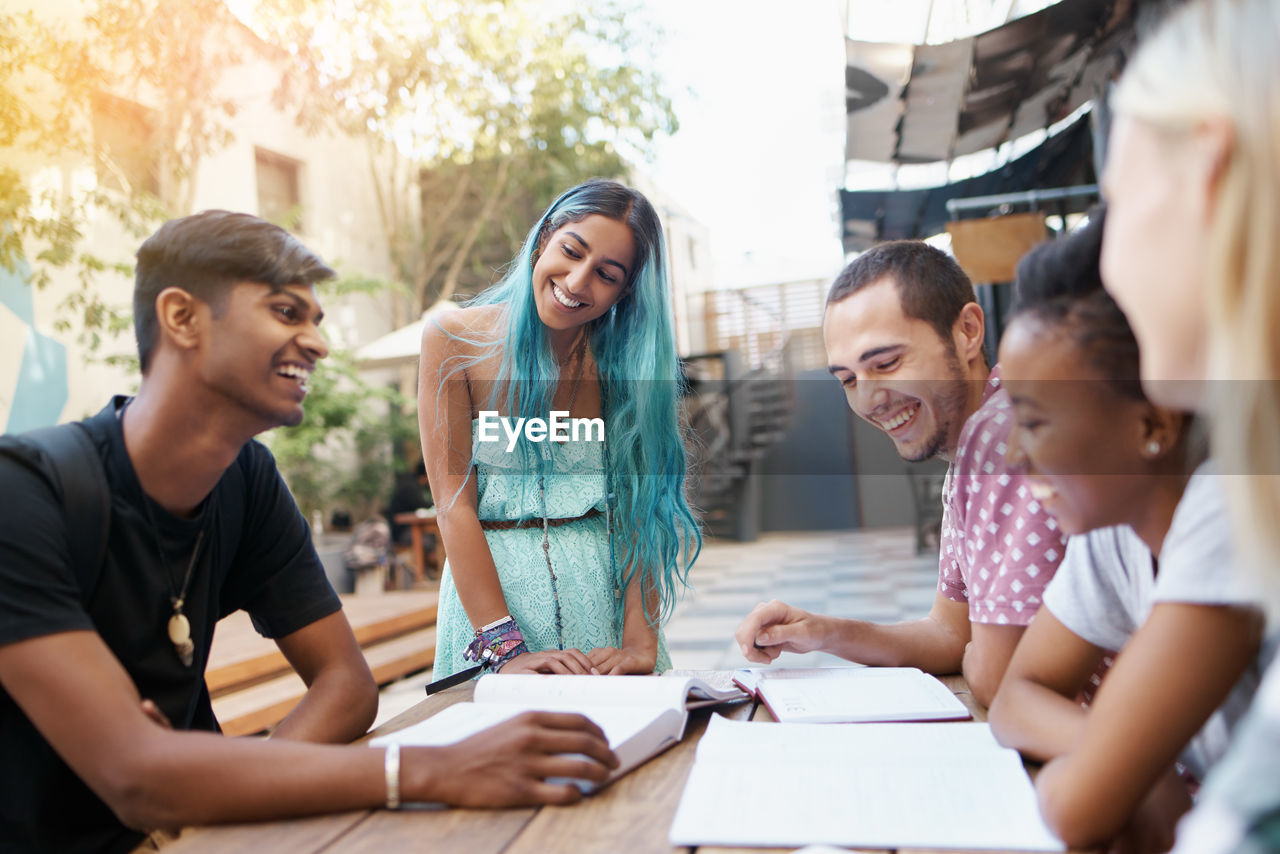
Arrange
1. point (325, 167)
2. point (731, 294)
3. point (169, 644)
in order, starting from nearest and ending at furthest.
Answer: point (169, 644)
point (325, 167)
point (731, 294)

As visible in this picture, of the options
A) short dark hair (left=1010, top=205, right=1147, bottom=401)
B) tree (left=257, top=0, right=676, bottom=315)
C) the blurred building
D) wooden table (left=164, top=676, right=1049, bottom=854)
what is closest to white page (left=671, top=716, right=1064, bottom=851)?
wooden table (left=164, top=676, right=1049, bottom=854)

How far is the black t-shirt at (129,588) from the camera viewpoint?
3.34ft

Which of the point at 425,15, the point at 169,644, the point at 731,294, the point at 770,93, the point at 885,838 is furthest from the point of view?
the point at 731,294

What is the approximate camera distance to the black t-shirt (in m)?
1.02

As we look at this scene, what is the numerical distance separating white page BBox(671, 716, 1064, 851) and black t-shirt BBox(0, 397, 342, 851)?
691mm

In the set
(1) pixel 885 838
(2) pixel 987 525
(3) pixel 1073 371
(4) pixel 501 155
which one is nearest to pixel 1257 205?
(3) pixel 1073 371

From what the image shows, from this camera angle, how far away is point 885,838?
829 millimetres

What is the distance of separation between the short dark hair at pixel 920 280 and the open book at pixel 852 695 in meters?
0.52

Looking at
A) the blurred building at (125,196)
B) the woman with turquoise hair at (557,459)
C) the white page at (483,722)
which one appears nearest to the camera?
the white page at (483,722)

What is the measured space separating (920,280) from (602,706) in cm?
79

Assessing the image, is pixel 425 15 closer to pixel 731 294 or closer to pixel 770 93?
pixel 770 93

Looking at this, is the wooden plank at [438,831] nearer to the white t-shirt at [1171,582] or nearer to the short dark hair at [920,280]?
the white t-shirt at [1171,582]

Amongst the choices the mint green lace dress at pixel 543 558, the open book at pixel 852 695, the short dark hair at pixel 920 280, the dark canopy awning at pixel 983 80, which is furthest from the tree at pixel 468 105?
the open book at pixel 852 695

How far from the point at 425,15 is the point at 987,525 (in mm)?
8322
